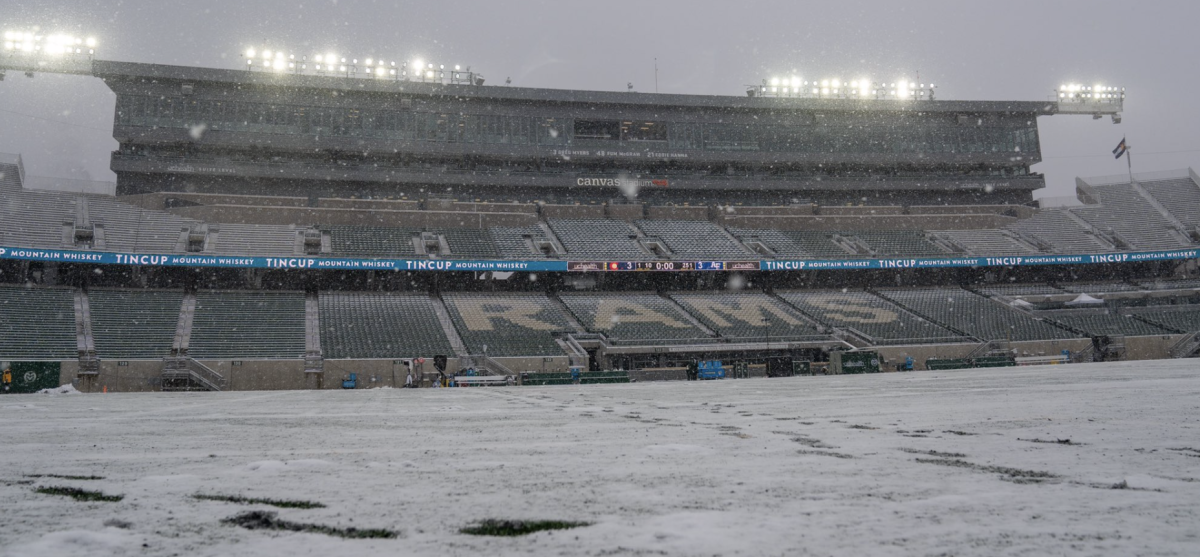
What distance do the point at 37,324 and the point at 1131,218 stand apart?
227ft

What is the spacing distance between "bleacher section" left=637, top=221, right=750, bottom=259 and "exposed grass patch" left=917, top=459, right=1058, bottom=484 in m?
40.0

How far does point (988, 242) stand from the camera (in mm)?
50688

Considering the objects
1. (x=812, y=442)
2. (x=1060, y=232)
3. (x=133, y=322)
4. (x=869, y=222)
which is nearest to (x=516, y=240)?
(x=133, y=322)

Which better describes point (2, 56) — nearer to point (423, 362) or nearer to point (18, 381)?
point (18, 381)

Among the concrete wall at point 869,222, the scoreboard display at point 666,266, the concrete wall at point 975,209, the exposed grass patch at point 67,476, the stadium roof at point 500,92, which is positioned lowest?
the exposed grass patch at point 67,476

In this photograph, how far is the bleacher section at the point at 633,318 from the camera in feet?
123

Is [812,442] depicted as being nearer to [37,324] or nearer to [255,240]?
[37,324]

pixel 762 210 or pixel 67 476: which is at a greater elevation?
pixel 762 210

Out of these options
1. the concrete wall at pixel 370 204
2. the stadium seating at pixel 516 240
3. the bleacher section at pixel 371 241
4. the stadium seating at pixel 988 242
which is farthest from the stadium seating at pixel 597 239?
the stadium seating at pixel 988 242

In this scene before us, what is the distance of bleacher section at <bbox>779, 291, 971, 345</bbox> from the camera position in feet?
130

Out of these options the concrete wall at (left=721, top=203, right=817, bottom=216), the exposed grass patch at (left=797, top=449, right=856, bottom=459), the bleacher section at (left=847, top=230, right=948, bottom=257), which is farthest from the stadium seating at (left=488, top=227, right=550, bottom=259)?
the exposed grass patch at (left=797, top=449, right=856, bottom=459)

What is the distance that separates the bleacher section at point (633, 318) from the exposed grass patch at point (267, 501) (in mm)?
33375

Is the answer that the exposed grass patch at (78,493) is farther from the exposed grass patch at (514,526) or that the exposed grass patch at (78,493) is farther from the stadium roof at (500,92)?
the stadium roof at (500,92)

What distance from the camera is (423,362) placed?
32156 millimetres
